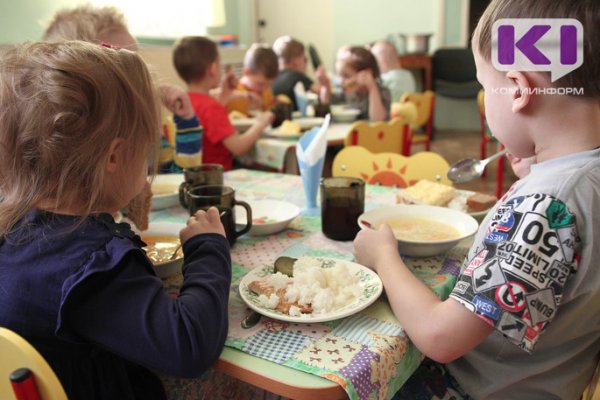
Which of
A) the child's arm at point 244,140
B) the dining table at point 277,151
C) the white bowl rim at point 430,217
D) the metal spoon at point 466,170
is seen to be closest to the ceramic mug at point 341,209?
the white bowl rim at point 430,217

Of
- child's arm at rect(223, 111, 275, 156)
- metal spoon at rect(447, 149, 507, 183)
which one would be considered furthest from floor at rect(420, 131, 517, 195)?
metal spoon at rect(447, 149, 507, 183)

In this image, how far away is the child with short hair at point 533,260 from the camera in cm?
67

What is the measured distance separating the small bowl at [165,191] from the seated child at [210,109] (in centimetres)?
89

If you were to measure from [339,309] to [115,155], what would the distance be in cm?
41

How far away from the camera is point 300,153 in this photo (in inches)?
53.7

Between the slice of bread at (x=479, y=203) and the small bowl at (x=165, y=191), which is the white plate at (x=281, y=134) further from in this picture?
the slice of bread at (x=479, y=203)

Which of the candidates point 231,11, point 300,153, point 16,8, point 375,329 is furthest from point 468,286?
point 231,11

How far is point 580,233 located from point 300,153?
794 millimetres

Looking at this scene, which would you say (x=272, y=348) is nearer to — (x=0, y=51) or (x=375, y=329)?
(x=375, y=329)

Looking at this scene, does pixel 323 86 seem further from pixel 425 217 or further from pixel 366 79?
pixel 425 217

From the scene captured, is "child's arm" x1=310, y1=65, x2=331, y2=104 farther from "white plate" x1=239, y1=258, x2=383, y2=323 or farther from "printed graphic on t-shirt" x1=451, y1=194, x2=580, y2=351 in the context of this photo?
"printed graphic on t-shirt" x1=451, y1=194, x2=580, y2=351

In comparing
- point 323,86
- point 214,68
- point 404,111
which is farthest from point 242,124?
point 323,86

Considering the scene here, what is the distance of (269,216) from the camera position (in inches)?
49.7

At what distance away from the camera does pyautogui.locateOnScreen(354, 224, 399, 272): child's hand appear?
2.99 ft
